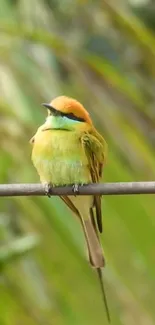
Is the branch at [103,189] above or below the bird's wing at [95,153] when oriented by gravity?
above

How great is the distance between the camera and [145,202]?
1414 millimetres

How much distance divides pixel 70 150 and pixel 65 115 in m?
0.05

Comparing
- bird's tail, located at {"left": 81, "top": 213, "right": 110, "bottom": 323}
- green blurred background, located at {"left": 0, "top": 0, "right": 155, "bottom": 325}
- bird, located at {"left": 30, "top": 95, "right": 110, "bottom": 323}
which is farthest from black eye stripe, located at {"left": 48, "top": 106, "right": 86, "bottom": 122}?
green blurred background, located at {"left": 0, "top": 0, "right": 155, "bottom": 325}

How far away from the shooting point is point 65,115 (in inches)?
45.3

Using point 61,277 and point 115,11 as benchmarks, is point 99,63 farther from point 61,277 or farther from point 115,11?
point 61,277

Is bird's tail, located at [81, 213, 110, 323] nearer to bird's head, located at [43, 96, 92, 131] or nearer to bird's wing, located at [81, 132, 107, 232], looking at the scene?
bird's wing, located at [81, 132, 107, 232]

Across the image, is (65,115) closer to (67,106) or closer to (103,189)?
(67,106)

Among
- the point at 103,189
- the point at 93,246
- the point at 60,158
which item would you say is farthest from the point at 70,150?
the point at 103,189

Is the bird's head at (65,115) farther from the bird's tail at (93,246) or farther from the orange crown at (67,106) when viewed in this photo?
the bird's tail at (93,246)

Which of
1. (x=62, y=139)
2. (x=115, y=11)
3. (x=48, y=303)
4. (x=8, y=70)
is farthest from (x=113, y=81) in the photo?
(x=48, y=303)

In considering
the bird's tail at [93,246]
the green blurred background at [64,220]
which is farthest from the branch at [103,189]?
the green blurred background at [64,220]

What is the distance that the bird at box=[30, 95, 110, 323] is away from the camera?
45.4 inches

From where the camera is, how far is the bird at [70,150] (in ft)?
3.78

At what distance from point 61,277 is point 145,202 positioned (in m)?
0.31
